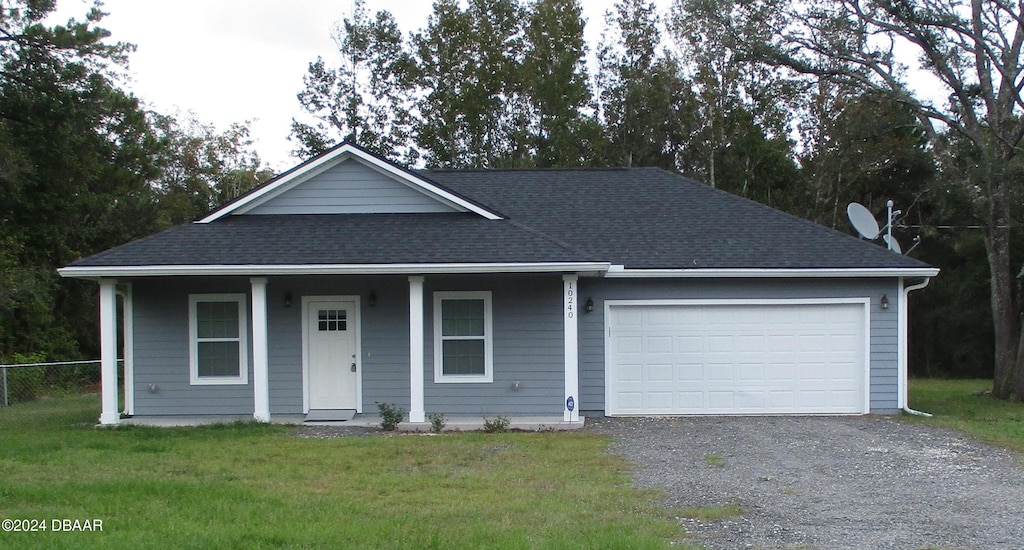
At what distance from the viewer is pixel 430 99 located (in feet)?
111

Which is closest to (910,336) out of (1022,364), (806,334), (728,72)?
(728,72)

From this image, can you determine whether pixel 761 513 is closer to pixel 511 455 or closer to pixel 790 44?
pixel 511 455

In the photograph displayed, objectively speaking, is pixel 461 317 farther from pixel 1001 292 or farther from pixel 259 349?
pixel 1001 292

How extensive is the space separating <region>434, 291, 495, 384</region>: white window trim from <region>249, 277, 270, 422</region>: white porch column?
8.52 feet

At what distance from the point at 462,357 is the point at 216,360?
12.8 feet

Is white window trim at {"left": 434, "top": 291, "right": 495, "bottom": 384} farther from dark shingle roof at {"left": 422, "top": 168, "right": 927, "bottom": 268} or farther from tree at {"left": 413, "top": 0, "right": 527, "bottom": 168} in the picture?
tree at {"left": 413, "top": 0, "right": 527, "bottom": 168}

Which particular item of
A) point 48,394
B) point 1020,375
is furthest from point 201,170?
point 1020,375

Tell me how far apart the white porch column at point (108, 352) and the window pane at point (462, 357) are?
4.92m

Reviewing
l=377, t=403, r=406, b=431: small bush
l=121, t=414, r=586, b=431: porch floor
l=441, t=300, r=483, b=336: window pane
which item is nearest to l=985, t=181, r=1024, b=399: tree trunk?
l=121, t=414, r=586, b=431: porch floor

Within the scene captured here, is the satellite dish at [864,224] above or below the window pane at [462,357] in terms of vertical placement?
above

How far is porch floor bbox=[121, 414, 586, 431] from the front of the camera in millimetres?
13211

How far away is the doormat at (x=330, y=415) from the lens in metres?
14.1

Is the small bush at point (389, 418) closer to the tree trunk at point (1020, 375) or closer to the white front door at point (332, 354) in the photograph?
the white front door at point (332, 354)

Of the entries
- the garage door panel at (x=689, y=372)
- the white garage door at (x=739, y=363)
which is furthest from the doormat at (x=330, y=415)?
the garage door panel at (x=689, y=372)
